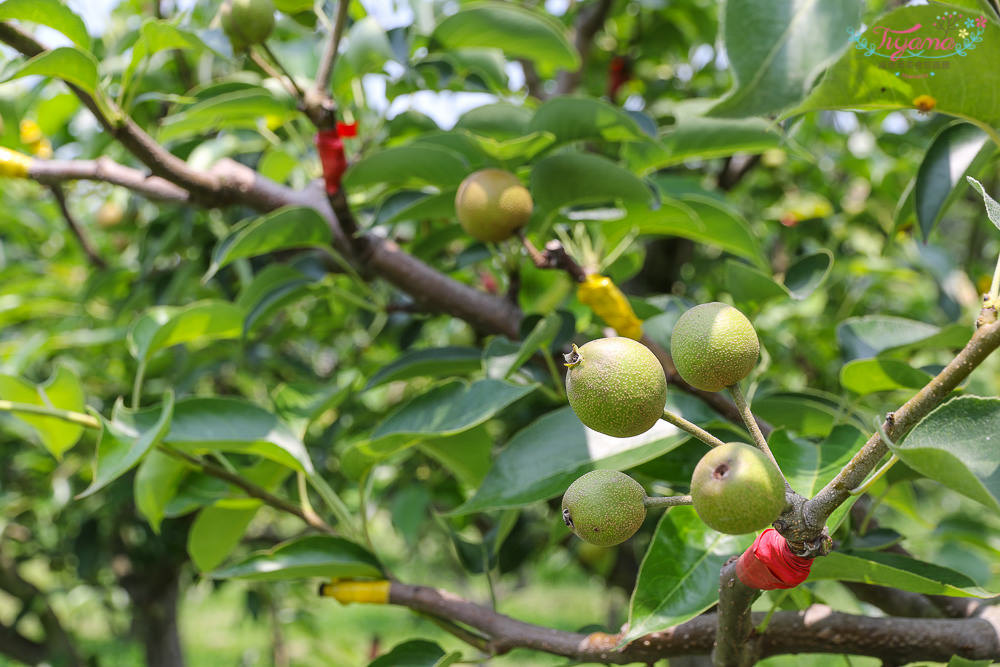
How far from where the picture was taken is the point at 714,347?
1.61ft

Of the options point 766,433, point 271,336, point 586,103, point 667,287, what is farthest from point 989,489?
point 271,336

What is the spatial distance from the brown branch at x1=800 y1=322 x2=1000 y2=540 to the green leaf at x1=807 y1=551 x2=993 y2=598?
0.18m

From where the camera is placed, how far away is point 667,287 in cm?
200

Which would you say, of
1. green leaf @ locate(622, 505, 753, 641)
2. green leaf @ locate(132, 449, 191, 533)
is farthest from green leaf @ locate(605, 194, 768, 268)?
green leaf @ locate(132, 449, 191, 533)

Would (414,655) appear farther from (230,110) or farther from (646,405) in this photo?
(230,110)

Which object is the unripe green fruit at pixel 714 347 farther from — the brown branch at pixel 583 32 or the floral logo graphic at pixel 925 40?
the brown branch at pixel 583 32

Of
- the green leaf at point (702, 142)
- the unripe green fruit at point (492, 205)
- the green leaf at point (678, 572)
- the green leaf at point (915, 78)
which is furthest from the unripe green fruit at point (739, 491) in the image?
the green leaf at point (702, 142)

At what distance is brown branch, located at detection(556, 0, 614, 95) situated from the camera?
2.00m

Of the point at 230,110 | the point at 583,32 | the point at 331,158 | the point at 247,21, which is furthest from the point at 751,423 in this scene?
the point at 583,32

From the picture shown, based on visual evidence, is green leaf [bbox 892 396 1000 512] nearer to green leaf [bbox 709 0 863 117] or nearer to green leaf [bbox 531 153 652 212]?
green leaf [bbox 709 0 863 117]

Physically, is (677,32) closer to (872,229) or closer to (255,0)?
(872,229)

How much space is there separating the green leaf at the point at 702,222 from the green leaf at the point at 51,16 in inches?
28.1

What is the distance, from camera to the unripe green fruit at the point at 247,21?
0.99 metres

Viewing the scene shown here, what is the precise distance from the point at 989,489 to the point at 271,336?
5.59 ft
